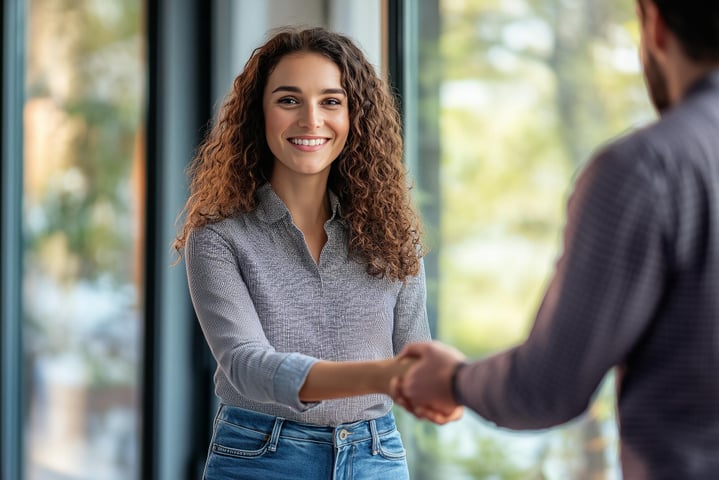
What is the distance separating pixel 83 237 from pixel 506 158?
7.16 ft

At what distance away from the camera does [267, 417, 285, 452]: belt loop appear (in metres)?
1.72

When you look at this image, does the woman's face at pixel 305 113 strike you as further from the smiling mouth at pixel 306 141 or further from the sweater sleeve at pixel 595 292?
the sweater sleeve at pixel 595 292

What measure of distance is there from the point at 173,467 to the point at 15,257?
1547 millimetres

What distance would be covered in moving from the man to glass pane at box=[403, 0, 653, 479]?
77cm

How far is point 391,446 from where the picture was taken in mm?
1805

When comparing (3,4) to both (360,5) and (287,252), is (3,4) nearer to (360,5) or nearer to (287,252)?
(360,5)

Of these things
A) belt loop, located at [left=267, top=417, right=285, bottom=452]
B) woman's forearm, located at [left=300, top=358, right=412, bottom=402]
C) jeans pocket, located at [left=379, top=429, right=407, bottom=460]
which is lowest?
jeans pocket, located at [left=379, top=429, right=407, bottom=460]

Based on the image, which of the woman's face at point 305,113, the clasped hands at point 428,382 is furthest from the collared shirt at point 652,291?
the woman's face at point 305,113

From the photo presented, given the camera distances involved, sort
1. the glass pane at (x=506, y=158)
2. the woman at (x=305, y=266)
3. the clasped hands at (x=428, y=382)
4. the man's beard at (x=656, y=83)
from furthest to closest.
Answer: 1. the glass pane at (x=506, y=158)
2. the woman at (x=305, y=266)
3. the clasped hands at (x=428, y=382)
4. the man's beard at (x=656, y=83)

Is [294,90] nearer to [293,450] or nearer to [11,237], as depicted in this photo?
[293,450]

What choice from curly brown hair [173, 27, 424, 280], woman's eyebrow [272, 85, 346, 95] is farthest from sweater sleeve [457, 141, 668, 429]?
woman's eyebrow [272, 85, 346, 95]

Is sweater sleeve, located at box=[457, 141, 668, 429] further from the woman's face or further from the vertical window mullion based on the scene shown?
the vertical window mullion

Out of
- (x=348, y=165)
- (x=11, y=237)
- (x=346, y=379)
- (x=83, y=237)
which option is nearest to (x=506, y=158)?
(x=348, y=165)

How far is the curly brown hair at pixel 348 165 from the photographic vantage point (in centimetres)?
186
